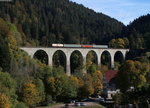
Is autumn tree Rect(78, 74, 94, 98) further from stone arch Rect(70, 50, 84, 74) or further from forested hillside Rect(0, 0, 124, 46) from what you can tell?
forested hillside Rect(0, 0, 124, 46)

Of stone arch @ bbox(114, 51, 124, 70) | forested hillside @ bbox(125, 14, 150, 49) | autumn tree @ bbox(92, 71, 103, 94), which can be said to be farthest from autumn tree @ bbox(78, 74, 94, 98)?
forested hillside @ bbox(125, 14, 150, 49)

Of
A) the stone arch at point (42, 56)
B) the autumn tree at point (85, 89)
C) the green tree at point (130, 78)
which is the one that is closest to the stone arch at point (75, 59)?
the stone arch at point (42, 56)

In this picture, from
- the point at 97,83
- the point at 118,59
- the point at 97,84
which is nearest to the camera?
the point at 97,84

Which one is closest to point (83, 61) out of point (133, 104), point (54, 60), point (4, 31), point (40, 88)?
point (54, 60)

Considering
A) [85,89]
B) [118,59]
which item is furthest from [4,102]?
[118,59]

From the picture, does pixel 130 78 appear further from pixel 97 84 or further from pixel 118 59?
pixel 118 59

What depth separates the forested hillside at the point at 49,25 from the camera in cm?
13025

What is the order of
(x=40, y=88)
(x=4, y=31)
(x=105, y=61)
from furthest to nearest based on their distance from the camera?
(x=105, y=61) → (x=4, y=31) → (x=40, y=88)

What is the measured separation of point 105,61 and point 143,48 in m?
12.3

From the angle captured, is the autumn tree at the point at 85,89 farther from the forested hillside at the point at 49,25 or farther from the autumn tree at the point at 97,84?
the forested hillside at the point at 49,25

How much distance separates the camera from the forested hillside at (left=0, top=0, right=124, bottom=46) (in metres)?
130

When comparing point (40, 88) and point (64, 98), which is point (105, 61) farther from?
point (40, 88)

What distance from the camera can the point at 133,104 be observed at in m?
47.1

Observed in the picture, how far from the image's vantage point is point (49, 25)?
147m
